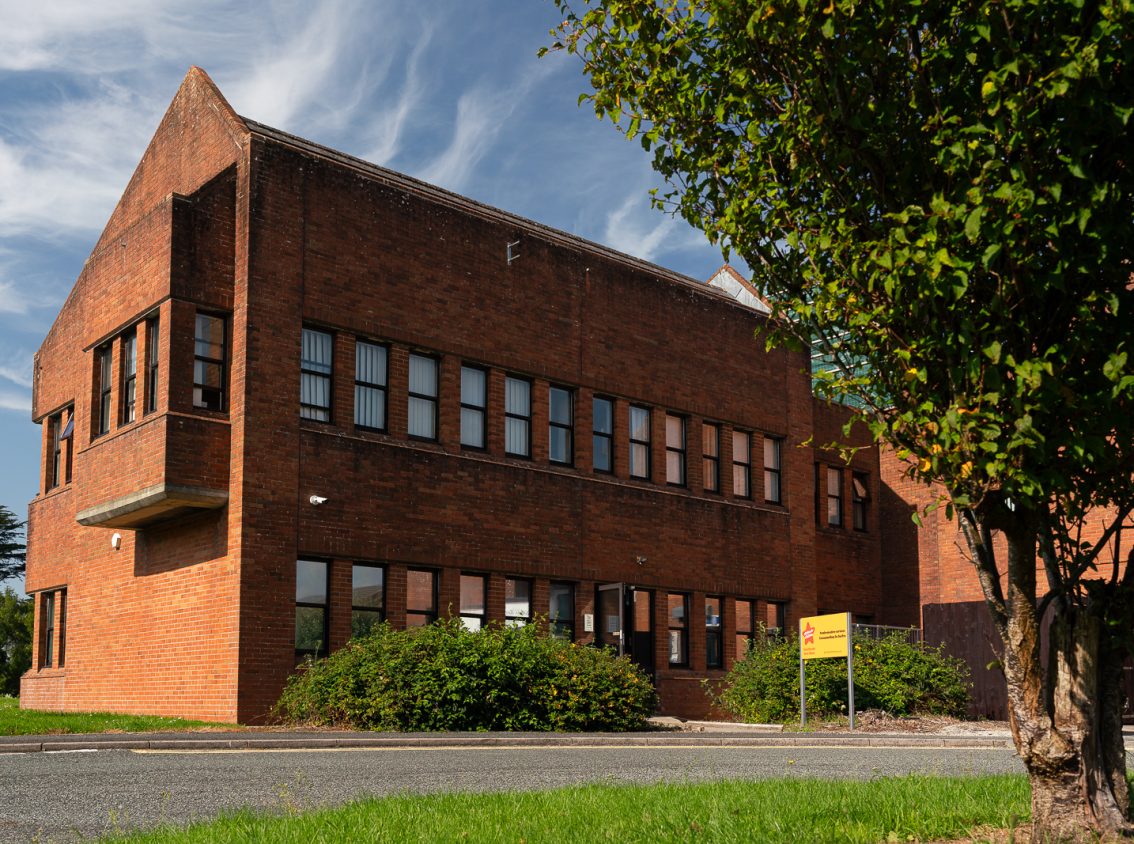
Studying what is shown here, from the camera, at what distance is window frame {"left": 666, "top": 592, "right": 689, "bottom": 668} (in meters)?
26.9

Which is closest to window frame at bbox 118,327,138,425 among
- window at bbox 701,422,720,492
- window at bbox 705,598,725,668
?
window at bbox 701,422,720,492

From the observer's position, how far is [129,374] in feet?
73.2

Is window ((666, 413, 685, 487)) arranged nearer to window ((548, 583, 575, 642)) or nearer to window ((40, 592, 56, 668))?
window ((548, 583, 575, 642))

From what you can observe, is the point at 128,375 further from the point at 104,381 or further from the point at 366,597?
the point at 366,597

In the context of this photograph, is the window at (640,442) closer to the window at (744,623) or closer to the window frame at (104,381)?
the window at (744,623)

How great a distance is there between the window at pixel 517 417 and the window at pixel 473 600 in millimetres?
2547

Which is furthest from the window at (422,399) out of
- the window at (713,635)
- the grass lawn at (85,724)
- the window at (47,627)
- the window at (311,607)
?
the window at (47,627)

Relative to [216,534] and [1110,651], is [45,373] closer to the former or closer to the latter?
[216,534]

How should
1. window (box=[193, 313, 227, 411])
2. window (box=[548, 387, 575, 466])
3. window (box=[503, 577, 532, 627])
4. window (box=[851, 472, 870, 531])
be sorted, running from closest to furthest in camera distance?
window (box=[193, 313, 227, 411]), window (box=[503, 577, 532, 627]), window (box=[548, 387, 575, 466]), window (box=[851, 472, 870, 531])

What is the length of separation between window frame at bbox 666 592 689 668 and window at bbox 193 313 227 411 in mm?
10712

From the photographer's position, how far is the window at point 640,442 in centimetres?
2709

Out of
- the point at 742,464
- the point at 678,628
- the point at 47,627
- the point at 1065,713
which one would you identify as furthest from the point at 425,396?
the point at 1065,713

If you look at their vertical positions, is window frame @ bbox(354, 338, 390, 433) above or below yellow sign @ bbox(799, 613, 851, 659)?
above

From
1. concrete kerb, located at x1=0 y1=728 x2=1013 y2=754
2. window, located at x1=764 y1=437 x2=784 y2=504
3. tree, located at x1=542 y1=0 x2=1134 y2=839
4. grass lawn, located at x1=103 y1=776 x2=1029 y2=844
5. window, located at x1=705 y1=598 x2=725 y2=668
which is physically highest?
window, located at x1=764 y1=437 x2=784 y2=504
